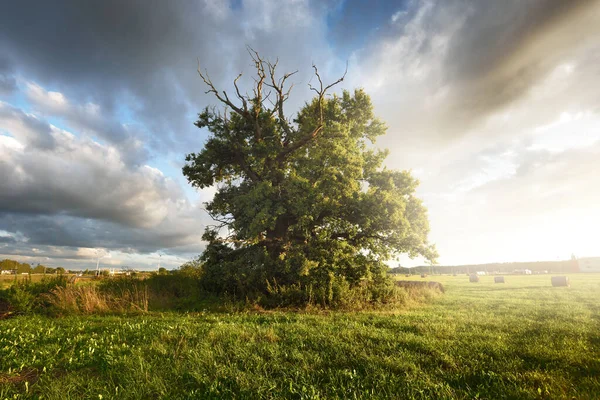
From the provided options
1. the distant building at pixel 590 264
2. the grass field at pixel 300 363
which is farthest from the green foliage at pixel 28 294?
the distant building at pixel 590 264

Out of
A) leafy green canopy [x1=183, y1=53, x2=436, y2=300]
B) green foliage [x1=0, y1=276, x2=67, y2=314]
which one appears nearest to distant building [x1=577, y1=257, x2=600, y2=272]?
leafy green canopy [x1=183, y1=53, x2=436, y2=300]

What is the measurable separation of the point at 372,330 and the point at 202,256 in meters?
15.7

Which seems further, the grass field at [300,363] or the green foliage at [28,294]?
the green foliage at [28,294]

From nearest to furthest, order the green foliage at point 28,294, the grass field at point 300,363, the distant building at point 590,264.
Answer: the grass field at point 300,363 < the green foliage at point 28,294 < the distant building at point 590,264

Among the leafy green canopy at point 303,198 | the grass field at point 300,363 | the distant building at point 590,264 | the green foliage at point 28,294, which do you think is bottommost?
the distant building at point 590,264

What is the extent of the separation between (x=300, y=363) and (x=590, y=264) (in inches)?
5884

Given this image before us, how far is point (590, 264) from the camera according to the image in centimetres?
10725

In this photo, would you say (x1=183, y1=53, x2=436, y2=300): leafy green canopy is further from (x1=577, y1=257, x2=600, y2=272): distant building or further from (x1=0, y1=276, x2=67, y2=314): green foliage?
(x1=577, y1=257, x2=600, y2=272): distant building

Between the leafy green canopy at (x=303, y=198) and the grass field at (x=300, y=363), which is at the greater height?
the leafy green canopy at (x=303, y=198)

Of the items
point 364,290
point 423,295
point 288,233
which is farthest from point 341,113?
point 423,295

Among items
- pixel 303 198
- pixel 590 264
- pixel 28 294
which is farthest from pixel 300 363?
pixel 590 264

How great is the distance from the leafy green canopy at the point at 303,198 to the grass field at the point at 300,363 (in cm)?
893

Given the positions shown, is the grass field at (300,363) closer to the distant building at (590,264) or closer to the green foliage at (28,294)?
the green foliage at (28,294)

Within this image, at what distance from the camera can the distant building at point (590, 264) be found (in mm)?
106044
